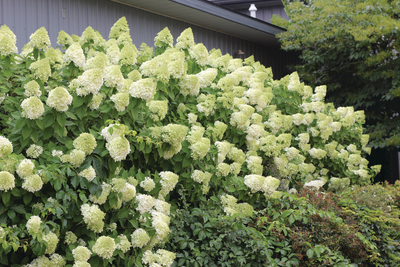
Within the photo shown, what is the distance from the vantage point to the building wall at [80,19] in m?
5.14

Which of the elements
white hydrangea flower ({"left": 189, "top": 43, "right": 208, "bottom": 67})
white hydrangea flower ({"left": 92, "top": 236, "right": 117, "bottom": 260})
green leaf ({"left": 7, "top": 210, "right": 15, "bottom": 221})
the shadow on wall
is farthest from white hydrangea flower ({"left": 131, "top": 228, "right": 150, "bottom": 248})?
the shadow on wall

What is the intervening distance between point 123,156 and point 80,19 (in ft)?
13.5

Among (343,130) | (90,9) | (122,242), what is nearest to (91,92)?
(122,242)

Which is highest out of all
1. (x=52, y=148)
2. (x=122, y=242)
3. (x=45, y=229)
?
(x=52, y=148)

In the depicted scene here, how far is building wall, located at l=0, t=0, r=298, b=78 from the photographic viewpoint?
5.14 meters

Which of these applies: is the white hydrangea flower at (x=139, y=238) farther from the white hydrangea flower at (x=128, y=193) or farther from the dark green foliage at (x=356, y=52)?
the dark green foliage at (x=356, y=52)

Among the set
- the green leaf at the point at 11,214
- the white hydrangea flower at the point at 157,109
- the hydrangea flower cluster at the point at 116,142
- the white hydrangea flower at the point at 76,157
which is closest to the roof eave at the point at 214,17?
the white hydrangea flower at the point at 157,109

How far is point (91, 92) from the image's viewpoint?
251 centimetres

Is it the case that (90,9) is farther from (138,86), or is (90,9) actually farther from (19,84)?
(138,86)

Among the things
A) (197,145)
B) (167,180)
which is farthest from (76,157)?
(197,145)

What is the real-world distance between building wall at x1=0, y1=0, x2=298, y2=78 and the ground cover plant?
5.84ft

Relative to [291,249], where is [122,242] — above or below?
above

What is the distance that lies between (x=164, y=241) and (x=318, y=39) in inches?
279

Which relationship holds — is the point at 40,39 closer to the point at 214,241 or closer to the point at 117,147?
the point at 117,147
